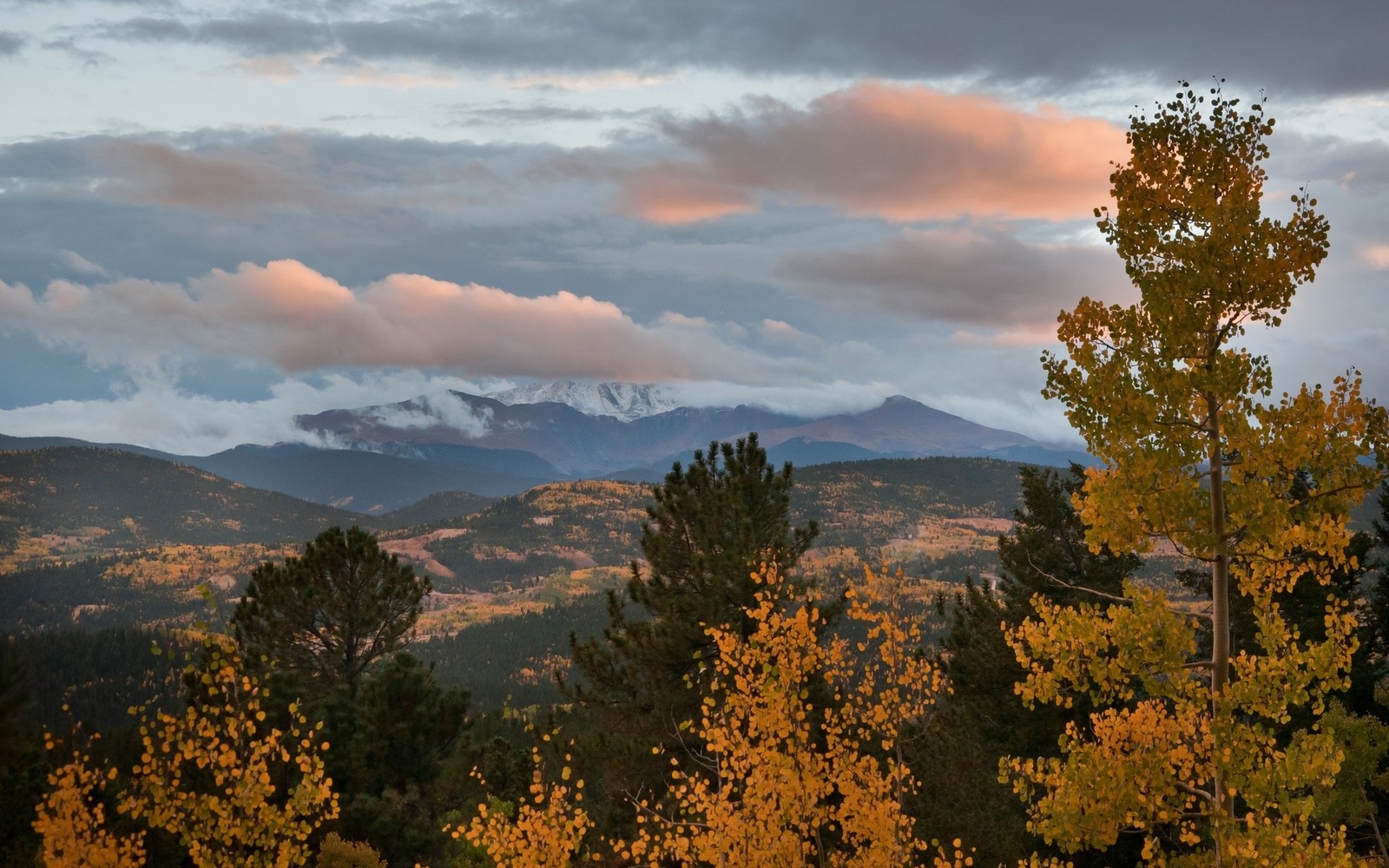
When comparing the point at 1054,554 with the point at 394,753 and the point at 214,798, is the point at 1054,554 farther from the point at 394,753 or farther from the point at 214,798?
the point at 214,798

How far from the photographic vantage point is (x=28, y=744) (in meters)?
22.0

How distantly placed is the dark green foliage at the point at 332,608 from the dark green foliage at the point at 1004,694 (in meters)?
19.0

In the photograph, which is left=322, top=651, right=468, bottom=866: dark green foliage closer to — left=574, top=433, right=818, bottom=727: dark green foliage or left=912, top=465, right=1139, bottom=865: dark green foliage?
left=574, top=433, right=818, bottom=727: dark green foliage

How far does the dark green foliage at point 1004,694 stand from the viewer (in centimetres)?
2853

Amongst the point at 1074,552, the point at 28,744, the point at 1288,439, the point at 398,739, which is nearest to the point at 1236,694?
the point at 1288,439

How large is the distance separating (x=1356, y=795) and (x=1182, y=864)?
1470cm

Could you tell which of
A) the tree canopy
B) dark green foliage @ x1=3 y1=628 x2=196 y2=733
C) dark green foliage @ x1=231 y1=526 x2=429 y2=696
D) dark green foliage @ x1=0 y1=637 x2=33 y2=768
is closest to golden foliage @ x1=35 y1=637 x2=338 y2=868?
dark green foliage @ x1=0 y1=637 x2=33 y2=768

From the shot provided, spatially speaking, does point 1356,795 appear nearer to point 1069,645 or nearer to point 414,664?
point 1069,645

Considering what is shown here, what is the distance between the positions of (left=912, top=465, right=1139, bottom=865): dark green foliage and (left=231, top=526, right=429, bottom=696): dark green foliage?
18962 mm

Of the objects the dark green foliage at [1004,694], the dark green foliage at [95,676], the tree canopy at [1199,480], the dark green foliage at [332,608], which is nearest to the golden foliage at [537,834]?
the tree canopy at [1199,480]

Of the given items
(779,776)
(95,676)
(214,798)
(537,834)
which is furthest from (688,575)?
(95,676)

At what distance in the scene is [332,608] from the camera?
3281cm

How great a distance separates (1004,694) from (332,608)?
23450 mm

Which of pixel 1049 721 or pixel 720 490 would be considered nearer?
pixel 720 490
